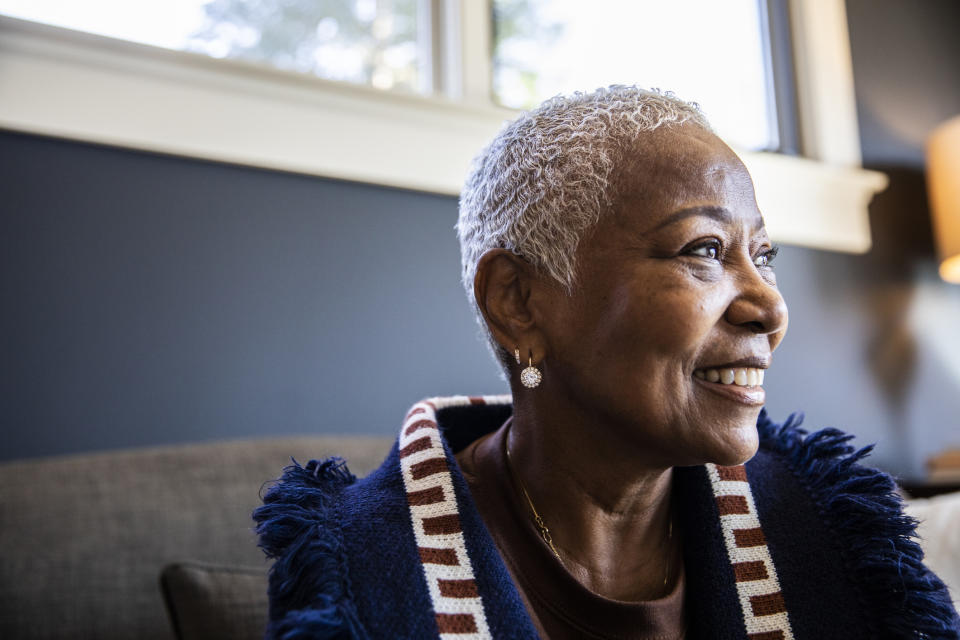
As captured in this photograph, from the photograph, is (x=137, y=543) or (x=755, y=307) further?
(x=137, y=543)

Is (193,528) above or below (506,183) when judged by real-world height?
below

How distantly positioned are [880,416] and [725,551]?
161 centimetres

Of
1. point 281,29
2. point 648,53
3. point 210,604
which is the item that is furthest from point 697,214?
point 648,53

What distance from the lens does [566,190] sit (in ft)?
3.45

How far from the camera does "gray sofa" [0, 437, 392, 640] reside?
119 cm

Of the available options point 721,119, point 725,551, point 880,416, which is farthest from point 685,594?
point 721,119

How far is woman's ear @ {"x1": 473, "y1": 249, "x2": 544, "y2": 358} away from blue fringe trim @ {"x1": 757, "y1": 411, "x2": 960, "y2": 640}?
0.42m

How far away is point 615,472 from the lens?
1063 mm

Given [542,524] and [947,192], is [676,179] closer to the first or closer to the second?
[542,524]

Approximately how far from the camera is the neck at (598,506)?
1.07m

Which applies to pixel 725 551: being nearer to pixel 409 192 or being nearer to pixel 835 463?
pixel 835 463

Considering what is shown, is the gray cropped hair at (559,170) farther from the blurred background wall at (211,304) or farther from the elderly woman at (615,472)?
the blurred background wall at (211,304)

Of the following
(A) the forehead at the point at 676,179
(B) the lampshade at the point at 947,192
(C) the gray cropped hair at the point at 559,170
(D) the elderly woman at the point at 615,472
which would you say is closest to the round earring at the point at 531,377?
(D) the elderly woman at the point at 615,472

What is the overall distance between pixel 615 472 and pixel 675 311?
23cm
